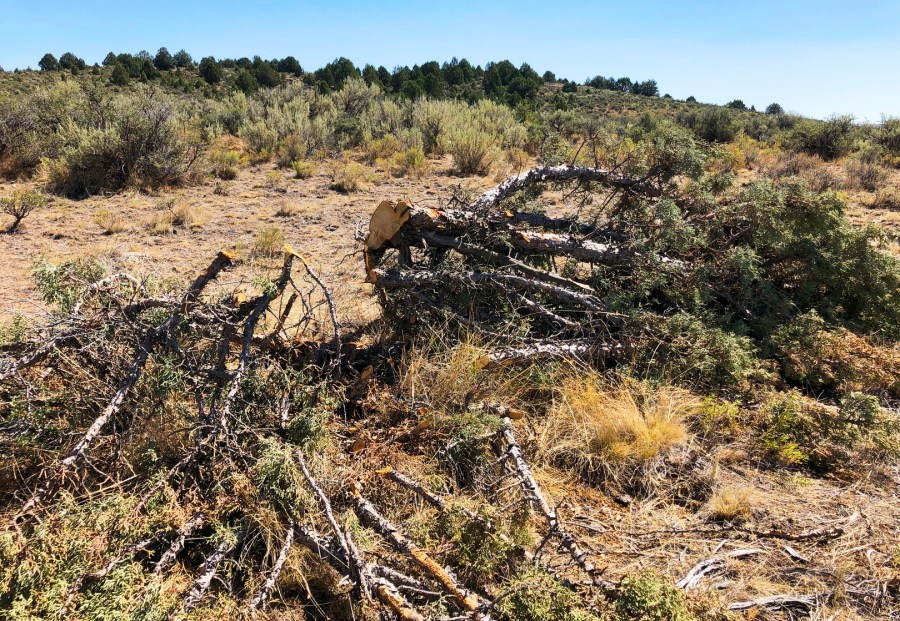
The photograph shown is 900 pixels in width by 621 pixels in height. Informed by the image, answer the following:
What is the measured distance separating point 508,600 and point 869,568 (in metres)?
1.67

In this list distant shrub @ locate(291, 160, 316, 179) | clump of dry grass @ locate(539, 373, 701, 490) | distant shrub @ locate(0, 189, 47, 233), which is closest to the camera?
clump of dry grass @ locate(539, 373, 701, 490)

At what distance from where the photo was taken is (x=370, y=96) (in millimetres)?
20109

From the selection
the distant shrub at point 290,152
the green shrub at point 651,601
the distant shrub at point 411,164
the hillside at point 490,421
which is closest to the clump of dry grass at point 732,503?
the hillside at point 490,421

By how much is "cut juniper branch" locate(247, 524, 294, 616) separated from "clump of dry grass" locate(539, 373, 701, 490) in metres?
1.54

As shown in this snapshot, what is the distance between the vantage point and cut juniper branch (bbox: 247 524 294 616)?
2.11 m

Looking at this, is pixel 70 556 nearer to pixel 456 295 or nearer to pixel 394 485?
pixel 394 485

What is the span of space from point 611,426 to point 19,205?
29.3ft

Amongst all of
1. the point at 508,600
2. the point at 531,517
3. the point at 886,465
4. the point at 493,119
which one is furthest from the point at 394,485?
the point at 493,119

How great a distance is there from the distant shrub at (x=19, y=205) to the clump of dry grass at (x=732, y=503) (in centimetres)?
902

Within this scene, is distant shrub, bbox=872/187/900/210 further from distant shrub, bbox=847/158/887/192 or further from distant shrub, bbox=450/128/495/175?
distant shrub, bbox=450/128/495/175

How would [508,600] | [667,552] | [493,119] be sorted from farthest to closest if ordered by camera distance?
1. [493,119]
2. [667,552]
3. [508,600]

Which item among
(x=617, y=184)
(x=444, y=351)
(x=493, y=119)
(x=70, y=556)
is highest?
(x=493, y=119)

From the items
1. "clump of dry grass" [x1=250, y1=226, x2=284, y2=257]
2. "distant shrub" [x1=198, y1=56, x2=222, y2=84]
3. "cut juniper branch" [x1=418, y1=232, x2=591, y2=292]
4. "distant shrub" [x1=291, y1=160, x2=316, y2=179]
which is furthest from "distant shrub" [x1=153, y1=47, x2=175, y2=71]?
"cut juniper branch" [x1=418, y1=232, x2=591, y2=292]

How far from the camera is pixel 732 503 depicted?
276 cm
